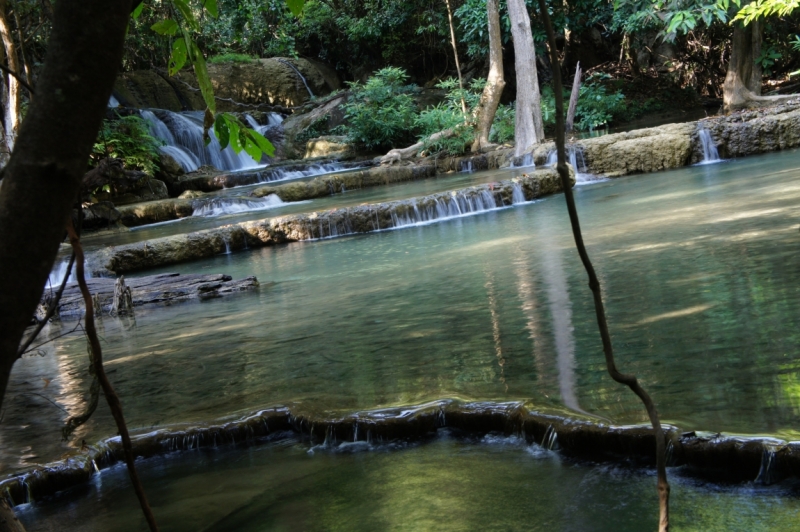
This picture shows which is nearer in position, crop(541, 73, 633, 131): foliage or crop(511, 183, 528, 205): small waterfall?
crop(511, 183, 528, 205): small waterfall

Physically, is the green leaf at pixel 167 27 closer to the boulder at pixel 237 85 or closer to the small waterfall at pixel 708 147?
the small waterfall at pixel 708 147

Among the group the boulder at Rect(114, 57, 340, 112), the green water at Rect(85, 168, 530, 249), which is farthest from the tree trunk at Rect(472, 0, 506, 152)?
the boulder at Rect(114, 57, 340, 112)

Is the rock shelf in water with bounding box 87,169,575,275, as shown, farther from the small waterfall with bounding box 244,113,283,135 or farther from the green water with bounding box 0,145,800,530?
the small waterfall with bounding box 244,113,283,135

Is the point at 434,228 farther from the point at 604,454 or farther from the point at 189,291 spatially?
the point at 604,454

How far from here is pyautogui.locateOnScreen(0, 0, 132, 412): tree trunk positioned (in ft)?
2.88

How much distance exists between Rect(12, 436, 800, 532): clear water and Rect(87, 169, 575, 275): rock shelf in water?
7654mm

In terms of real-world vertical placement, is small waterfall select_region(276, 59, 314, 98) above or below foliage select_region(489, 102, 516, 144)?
above

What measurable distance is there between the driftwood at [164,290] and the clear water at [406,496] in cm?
455

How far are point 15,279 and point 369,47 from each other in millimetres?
29106

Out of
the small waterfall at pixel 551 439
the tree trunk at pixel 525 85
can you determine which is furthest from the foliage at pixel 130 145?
the small waterfall at pixel 551 439

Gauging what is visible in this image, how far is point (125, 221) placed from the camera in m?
15.3

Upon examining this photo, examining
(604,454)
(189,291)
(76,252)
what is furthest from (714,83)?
(76,252)

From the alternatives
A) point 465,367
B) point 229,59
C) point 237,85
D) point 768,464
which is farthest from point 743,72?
point 768,464

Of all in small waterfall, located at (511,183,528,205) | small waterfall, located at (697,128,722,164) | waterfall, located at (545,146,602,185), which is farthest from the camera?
waterfall, located at (545,146,602,185)
